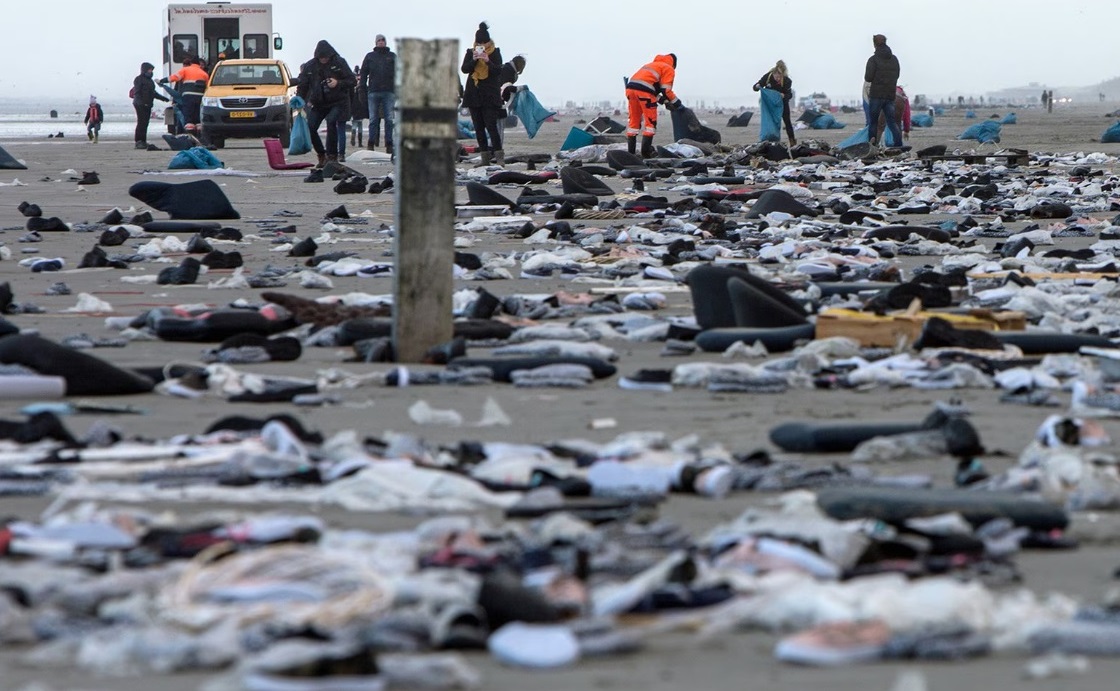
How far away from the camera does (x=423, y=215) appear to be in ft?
20.1

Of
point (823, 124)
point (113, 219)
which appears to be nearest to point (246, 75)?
point (823, 124)

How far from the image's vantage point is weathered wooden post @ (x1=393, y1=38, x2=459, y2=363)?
20.0ft

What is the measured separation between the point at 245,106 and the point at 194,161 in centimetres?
880

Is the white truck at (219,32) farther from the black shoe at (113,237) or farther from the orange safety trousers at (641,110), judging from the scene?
the black shoe at (113,237)

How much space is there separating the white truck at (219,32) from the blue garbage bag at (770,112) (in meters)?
16.1

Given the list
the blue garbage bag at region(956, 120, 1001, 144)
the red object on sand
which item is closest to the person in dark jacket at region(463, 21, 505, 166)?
the red object on sand

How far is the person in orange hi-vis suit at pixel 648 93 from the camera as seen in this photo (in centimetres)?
2228

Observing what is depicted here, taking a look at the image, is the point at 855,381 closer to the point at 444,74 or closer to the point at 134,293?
the point at 444,74

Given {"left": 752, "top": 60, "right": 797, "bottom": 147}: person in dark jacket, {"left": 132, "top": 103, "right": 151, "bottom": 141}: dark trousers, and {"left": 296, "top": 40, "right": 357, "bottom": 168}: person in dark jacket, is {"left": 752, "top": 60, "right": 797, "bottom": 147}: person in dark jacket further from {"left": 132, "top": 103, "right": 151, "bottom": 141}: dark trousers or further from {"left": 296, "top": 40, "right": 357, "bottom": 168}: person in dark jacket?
{"left": 132, "top": 103, "right": 151, "bottom": 141}: dark trousers

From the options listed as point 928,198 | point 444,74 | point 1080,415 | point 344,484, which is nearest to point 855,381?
point 1080,415

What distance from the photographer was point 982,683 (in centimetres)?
255

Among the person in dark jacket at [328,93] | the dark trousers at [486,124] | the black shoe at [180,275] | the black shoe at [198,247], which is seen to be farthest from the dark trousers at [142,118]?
the black shoe at [180,275]

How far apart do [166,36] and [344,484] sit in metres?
40.2

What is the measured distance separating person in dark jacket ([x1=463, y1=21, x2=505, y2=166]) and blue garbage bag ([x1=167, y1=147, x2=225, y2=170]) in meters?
3.60
